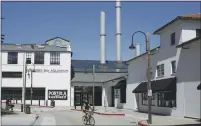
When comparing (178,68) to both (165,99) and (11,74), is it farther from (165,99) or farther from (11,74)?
(11,74)

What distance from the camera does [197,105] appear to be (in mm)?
28250

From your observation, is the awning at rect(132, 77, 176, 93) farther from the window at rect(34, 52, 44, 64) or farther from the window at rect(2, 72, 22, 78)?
the window at rect(2, 72, 22, 78)

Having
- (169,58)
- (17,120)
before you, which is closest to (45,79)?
(169,58)

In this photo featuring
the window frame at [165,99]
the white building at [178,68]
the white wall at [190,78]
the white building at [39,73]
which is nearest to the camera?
the white wall at [190,78]

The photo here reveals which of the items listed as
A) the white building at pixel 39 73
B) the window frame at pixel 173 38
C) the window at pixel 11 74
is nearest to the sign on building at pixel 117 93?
the white building at pixel 39 73

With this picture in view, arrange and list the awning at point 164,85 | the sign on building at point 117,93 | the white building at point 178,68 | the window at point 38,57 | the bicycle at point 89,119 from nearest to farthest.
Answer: the bicycle at point 89,119 < the white building at point 178,68 < the awning at point 164,85 < the sign on building at point 117,93 < the window at point 38,57

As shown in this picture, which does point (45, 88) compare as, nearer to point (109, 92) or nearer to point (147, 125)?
point (109, 92)

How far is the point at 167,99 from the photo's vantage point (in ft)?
113

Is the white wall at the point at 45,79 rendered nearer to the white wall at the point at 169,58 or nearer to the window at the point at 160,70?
the white wall at the point at 169,58

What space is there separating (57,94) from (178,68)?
4112 centimetres

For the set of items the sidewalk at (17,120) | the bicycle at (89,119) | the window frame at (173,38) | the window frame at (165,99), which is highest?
the window frame at (173,38)

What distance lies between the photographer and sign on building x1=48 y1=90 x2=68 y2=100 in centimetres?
7031

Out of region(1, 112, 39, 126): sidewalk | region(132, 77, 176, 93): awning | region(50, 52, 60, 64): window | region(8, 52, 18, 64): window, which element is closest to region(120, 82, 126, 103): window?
region(132, 77, 176, 93): awning

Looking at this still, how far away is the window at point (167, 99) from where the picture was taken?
109 ft
